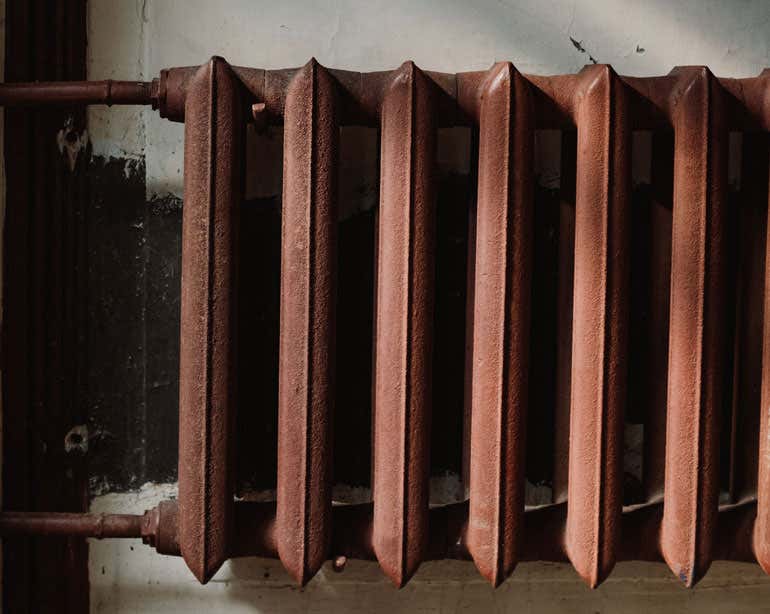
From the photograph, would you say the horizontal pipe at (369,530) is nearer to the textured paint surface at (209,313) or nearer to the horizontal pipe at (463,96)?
the textured paint surface at (209,313)

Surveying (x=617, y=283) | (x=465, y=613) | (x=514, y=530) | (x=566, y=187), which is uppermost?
(x=566, y=187)

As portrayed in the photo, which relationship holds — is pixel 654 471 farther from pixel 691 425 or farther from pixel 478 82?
pixel 478 82

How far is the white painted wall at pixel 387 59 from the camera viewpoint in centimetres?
91

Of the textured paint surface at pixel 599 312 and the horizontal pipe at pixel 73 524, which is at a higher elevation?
the textured paint surface at pixel 599 312

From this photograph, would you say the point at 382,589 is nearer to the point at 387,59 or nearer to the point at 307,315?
the point at 307,315

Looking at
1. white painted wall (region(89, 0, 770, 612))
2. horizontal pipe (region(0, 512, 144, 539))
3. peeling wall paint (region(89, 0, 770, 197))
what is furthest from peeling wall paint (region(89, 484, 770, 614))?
peeling wall paint (region(89, 0, 770, 197))

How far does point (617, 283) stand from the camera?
769 mm

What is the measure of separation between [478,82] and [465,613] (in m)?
0.68

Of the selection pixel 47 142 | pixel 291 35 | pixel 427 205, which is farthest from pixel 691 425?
pixel 47 142

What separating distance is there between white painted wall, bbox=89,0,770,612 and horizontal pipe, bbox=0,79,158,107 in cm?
9

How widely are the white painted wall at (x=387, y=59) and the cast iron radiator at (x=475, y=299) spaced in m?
0.14

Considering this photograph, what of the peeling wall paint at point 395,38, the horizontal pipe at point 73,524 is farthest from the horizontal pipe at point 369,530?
the peeling wall paint at point 395,38

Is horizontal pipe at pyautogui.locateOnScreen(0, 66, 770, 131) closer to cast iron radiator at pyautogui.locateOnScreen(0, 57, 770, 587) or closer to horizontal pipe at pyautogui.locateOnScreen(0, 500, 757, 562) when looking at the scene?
cast iron radiator at pyautogui.locateOnScreen(0, 57, 770, 587)

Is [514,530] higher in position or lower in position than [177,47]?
lower
